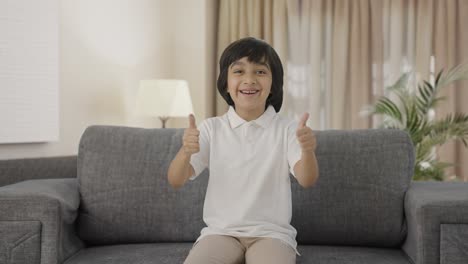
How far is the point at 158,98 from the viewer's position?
4.70m

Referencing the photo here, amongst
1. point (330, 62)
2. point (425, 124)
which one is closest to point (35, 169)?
point (425, 124)

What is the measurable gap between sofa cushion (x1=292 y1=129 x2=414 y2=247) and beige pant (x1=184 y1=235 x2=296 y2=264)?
1.26 ft

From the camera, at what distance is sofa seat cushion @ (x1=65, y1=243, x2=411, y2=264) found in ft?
7.32

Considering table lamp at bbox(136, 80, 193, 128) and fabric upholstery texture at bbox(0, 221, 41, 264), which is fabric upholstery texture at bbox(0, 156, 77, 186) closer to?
fabric upholstery texture at bbox(0, 221, 41, 264)

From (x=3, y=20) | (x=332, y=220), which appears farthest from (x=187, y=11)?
(x=332, y=220)

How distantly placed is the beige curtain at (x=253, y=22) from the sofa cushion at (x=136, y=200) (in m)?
3.04

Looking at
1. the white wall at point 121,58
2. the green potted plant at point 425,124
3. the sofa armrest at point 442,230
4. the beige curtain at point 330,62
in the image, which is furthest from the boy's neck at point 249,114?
the beige curtain at point 330,62

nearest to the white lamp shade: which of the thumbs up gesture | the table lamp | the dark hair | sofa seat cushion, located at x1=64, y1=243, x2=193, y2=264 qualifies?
the table lamp

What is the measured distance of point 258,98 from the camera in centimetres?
227

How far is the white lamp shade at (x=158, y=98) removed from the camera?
4.70 metres

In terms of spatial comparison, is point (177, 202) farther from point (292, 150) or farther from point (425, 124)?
point (425, 124)

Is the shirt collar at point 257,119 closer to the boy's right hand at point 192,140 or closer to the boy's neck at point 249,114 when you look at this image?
the boy's neck at point 249,114

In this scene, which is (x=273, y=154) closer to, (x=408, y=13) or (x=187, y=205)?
(x=187, y=205)

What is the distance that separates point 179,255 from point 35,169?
3.85ft
